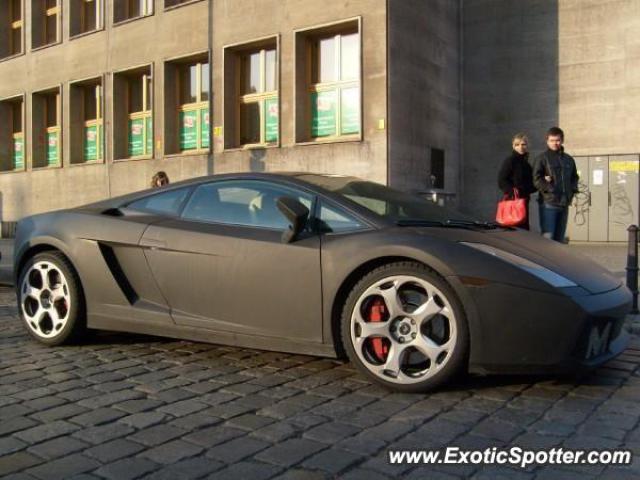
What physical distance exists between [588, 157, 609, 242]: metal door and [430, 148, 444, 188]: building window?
10.9 feet

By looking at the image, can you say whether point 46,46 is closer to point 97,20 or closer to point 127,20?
point 97,20

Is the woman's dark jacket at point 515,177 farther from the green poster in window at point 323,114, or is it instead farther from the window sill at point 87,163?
the window sill at point 87,163

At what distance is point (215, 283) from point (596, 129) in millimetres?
12753

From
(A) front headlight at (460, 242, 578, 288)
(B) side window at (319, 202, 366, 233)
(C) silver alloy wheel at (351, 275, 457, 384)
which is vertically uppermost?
(B) side window at (319, 202, 366, 233)

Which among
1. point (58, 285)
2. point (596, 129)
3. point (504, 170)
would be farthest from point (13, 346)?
point (596, 129)

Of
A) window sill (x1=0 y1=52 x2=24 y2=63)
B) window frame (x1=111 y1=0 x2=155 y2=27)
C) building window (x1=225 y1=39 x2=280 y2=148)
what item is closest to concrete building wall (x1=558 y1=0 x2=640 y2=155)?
building window (x1=225 y1=39 x2=280 y2=148)

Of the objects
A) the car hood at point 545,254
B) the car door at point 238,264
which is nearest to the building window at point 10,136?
the car door at point 238,264

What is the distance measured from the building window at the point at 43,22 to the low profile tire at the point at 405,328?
20.7 meters

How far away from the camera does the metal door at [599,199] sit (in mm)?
14352

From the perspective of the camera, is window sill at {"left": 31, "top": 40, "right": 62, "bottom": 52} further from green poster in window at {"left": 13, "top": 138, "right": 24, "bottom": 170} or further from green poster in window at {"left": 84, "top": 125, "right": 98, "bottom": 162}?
green poster in window at {"left": 13, "top": 138, "right": 24, "bottom": 170}

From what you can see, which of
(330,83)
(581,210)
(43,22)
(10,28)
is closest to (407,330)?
(330,83)

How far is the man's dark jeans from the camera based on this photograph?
22.6ft

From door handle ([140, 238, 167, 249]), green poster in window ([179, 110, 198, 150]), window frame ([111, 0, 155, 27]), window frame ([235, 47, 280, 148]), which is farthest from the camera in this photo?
window frame ([111, 0, 155, 27])

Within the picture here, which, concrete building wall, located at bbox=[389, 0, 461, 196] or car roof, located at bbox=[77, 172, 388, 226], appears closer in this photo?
car roof, located at bbox=[77, 172, 388, 226]
